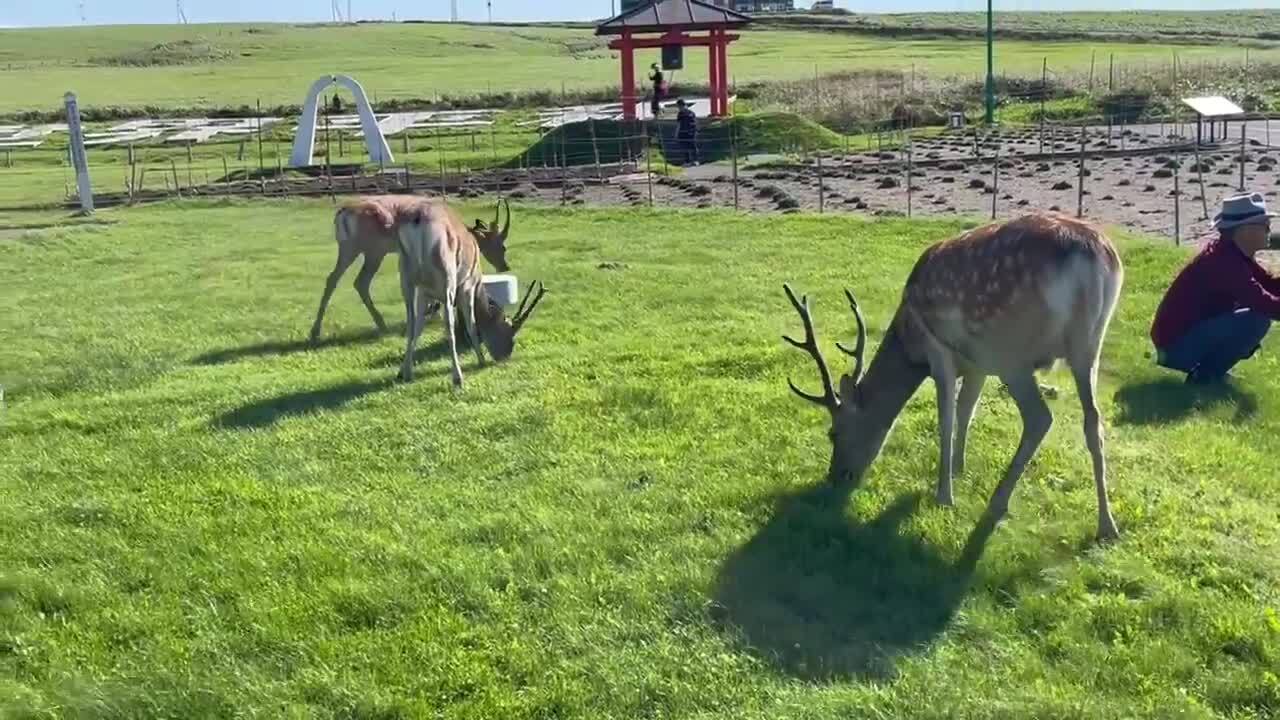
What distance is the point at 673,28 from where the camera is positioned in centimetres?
4122

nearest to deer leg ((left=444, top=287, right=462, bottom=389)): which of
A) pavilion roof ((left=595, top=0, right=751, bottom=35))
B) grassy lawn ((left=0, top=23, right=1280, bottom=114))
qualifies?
pavilion roof ((left=595, top=0, right=751, bottom=35))

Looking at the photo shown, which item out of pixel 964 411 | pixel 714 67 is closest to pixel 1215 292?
pixel 964 411

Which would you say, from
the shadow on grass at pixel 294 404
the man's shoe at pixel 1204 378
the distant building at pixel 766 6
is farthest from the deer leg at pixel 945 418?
the distant building at pixel 766 6

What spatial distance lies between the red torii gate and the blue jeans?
103 ft

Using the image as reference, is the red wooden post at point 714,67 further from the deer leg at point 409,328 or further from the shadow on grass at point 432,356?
the deer leg at point 409,328

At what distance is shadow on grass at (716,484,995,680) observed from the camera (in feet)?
21.2

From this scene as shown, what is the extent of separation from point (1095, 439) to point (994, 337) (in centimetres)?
83

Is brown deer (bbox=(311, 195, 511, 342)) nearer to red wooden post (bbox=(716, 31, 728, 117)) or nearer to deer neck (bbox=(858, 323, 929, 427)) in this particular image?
deer neck (bbox=(858, 323, 929, 427))

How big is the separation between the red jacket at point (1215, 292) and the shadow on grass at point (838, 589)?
339 centimetres

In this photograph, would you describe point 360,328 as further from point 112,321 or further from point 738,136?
point 738,136

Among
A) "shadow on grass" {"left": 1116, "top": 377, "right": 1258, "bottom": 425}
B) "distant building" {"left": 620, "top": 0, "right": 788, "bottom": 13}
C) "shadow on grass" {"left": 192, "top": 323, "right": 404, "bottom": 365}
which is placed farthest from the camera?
"distant building" {"left": 620, "top": 0, "right": 788, "bottom": 13}

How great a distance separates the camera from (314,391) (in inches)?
467

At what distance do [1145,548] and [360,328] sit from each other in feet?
32.2

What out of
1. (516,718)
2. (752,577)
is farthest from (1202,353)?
(516,718)
